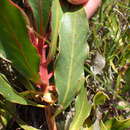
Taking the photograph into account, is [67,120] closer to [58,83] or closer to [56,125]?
[56,125]

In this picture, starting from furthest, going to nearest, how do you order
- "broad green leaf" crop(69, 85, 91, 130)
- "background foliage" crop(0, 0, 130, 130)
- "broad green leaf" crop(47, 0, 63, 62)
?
1. "background foliage" crop(0, 0, 130, 130)
2. "broad green leaf" crop(69, 85, 91, 130)
3. "broad green leaf" crop(47, 0, 63, 62)

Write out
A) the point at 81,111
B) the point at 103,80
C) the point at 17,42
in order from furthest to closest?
the point at 103,80, the point at 81,111, the point at 17,42

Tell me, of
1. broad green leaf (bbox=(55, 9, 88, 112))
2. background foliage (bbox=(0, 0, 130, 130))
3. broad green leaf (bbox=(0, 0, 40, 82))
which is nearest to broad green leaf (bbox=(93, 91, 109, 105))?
background foliage (bbox=(0, 0, 130, 130))

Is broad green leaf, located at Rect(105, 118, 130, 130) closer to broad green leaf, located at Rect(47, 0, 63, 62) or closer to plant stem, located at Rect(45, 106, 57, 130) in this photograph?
plant stem, located at Rect(45, 106, 57, 130)

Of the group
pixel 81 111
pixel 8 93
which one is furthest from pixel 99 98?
pixel 8 93

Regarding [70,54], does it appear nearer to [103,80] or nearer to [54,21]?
[54,21]
